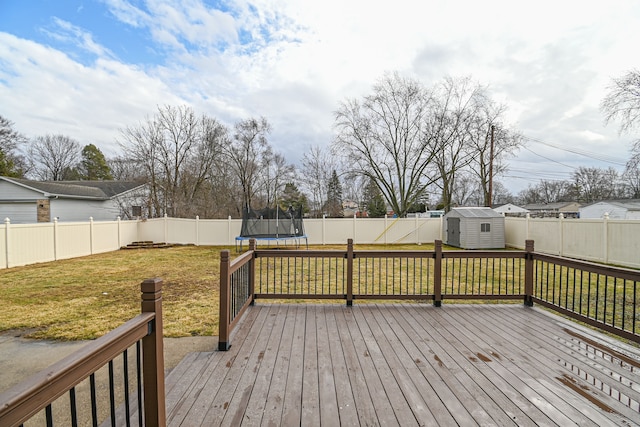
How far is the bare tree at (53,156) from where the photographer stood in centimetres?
2586

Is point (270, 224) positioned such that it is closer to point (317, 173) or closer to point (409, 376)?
point (409, 376)

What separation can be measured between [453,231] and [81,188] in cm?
2104

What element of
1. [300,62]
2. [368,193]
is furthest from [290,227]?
[368,193]

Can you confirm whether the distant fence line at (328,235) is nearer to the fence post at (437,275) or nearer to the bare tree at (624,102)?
the bare tree at (624,102)

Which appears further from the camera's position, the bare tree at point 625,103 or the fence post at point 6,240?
the bare tree at point 625,103

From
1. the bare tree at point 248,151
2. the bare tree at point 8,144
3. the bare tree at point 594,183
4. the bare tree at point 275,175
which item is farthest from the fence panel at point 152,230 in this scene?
the bare tree at point 594,183

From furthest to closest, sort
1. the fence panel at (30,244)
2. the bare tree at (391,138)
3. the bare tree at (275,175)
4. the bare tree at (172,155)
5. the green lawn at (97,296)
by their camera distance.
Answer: the bare tree at (275,175), the bare tree at (391,138), the bare tree at (172,155), the fence panel at (30,244), the green lawn at (97,296)

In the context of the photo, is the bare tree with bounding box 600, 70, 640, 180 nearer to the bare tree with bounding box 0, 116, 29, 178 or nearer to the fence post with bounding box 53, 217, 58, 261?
the fence post with bounding box 53, 217, 58, 261

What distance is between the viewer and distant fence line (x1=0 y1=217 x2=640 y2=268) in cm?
864

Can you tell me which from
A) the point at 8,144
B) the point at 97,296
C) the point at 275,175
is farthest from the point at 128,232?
the point at 8,144

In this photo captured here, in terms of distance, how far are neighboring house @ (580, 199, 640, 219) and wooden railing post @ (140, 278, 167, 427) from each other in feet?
81.9

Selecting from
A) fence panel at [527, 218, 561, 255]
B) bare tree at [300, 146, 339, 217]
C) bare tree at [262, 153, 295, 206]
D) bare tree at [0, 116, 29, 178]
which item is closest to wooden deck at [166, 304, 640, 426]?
fence panel at [527, 218, 561, 255]

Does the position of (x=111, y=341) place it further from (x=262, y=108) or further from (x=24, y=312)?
(x=262, y=108)

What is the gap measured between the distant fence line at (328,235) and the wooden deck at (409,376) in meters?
7.48
